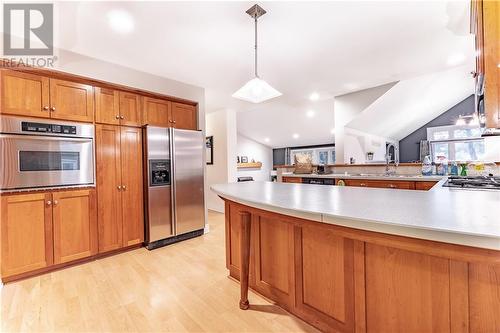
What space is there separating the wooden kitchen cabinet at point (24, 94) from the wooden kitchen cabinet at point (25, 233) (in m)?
0.82

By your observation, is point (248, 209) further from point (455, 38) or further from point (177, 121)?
point (455, 38)

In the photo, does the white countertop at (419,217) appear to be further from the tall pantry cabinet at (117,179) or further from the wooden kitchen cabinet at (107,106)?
the wooden kitchen cabinet at (107,106)

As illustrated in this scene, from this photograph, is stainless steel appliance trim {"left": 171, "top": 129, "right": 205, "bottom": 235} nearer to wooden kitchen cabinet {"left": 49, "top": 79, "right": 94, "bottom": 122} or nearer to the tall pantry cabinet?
the tall pantry cabinet

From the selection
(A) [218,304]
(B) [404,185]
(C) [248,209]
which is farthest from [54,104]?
(B) [404,185]

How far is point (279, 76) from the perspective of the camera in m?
3.38

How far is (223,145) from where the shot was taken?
502 cm

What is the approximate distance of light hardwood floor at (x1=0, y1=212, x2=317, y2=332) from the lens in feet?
5.19

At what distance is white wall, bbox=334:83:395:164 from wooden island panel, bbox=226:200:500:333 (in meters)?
3.29

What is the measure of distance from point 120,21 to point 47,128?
1323mm

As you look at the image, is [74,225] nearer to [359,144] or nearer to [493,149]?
[359,144]

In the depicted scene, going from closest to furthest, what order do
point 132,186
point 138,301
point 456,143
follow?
point 138,301, point 132,186, point 456,143

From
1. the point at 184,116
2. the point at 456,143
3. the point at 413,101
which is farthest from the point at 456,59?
the point at 456,143

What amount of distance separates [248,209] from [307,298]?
2.26ft

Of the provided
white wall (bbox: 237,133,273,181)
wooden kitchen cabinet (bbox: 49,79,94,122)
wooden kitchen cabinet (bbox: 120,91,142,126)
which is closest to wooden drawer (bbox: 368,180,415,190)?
wooden kitchen cabinet (bbox: 120,91,142,126)
